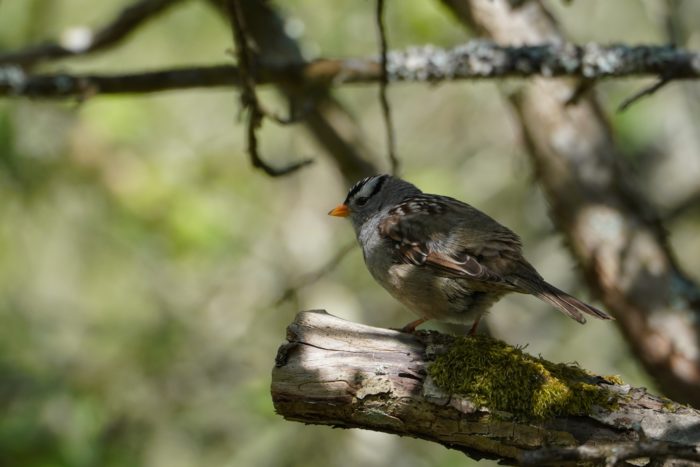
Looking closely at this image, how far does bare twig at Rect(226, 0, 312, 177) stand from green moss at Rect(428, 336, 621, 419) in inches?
72.1

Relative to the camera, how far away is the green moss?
318 cm

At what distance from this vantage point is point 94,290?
1016cm

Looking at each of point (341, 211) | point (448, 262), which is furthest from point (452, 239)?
point (341, 211)

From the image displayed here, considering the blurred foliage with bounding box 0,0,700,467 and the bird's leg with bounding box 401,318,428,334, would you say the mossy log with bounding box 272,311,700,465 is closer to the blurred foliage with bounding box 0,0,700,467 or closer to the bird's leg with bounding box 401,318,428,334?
the bird's leg with bounding box 401,318,428,334

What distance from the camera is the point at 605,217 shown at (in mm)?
5488

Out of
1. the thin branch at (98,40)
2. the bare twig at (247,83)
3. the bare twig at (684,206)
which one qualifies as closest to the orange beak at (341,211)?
the bare twig at (247,83)

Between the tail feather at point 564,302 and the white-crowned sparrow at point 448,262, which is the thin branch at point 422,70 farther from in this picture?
the tail feather at point 564,302

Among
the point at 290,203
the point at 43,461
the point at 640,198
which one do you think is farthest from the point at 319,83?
the point at 290,203

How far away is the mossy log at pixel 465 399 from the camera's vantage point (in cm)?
314

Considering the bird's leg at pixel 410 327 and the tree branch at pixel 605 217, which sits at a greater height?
the tree branch at pixel 605 217

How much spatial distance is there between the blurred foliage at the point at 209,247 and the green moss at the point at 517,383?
112 inches

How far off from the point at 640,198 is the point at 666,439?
2.73 metres

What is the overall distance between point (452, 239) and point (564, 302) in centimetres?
79

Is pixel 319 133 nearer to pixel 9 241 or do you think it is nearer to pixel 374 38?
pixel 374 38
